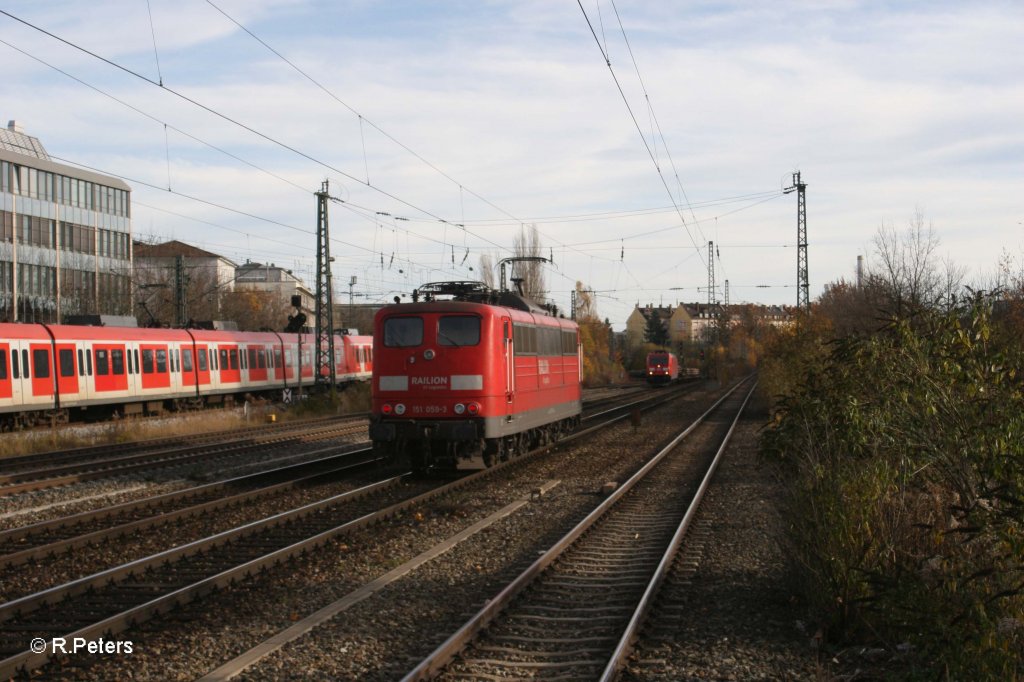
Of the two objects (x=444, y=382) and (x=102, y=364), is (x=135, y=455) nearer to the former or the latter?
(x=444, y=382)

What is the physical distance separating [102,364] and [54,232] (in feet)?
131

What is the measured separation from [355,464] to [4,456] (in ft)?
25.6

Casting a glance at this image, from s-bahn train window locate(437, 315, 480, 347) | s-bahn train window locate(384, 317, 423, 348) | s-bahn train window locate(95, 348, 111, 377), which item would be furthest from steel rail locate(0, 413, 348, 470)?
s-bahn train window locate(437, 315, 480, 347)

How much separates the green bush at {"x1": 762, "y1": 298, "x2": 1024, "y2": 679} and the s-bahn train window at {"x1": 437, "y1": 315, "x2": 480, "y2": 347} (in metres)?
7.11

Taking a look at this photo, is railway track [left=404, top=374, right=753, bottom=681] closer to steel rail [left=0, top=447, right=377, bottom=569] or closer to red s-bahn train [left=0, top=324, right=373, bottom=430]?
steel rail [left=0, top=447, right=377, bottom=569]

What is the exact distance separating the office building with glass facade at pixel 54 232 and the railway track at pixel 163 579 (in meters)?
42.6

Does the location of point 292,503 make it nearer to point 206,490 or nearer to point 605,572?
point 206,490

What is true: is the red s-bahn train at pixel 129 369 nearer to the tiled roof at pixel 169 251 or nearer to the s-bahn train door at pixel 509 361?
the s-bahn train door at pixel 509 361

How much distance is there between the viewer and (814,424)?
11664 millimetres

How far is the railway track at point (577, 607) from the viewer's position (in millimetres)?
6410

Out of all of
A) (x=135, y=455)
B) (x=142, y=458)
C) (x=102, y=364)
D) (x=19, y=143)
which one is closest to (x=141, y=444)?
(x=135, y=455)

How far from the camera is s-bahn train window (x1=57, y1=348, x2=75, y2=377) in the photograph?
86.7 ft

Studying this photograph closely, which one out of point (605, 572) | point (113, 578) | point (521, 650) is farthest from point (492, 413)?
point (521, 650)

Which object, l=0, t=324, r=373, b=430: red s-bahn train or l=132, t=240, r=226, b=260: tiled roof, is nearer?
l=0, t=324, r=373, b=430: red s-bahn train
